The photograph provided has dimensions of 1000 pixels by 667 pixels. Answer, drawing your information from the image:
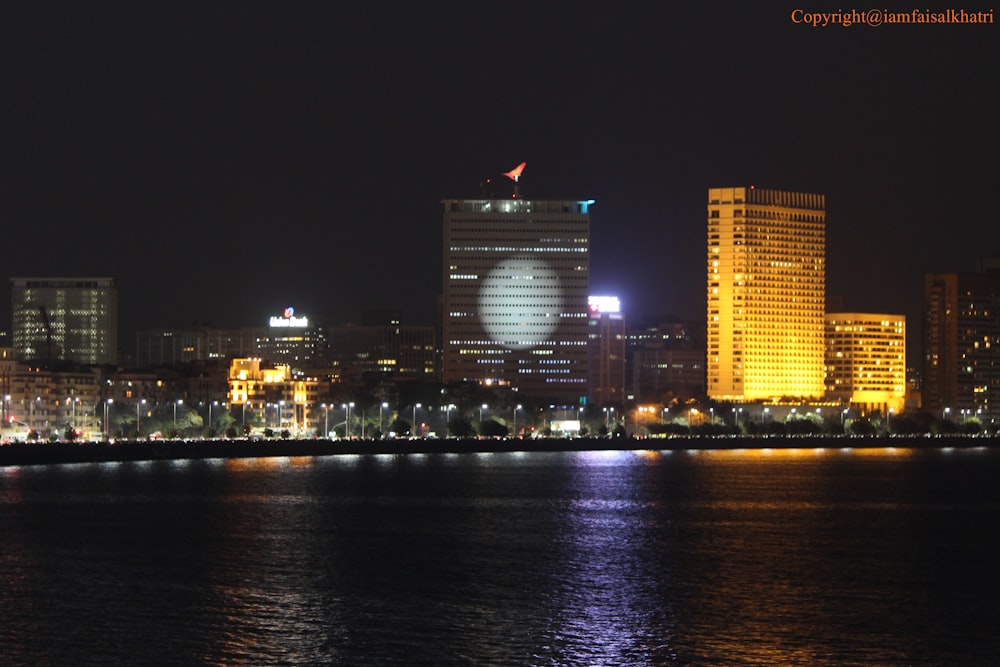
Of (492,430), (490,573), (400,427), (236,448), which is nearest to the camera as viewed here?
(490,573)

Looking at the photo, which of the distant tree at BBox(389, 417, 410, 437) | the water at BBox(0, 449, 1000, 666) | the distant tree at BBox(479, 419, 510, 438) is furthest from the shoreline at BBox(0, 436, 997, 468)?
the water at BBox(0, 449, 1000, 666)

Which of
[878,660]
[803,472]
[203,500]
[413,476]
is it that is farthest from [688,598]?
[803,472]

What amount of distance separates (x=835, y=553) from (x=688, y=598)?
17.0 metres

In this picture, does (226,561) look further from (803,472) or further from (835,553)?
(803,472)

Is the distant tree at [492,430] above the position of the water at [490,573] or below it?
above

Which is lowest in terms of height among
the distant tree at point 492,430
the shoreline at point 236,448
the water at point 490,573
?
the water at point 490,573

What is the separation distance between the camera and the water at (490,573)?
51.7 metres

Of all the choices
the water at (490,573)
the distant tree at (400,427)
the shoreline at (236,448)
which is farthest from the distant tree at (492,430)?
the water at (490,573)

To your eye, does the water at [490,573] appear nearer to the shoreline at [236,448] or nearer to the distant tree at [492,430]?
the shoreline at [236,448]

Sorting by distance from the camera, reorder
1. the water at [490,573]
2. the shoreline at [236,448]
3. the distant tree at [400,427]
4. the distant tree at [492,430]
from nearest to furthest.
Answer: the water at [490,573] → the shoreline at [236,448] → the distant tree at [400,427] → the distant tree at [492,430]

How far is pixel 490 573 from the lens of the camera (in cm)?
6825

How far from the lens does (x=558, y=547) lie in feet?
258

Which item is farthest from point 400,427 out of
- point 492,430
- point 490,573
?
point 490,573

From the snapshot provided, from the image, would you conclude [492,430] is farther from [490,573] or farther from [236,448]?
[490,573]
